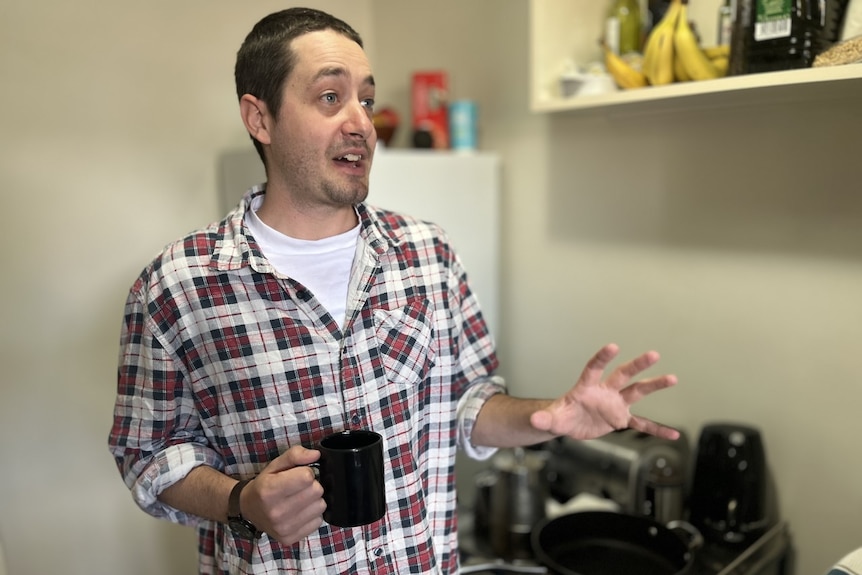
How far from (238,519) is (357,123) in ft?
2.04

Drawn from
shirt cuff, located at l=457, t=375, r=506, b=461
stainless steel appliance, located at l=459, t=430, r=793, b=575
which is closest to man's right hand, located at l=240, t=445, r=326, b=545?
shirt cuff, located at l=457, t=375, r=506, b=461

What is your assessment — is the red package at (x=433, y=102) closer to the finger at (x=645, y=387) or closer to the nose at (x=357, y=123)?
the nose at (x=357, y=123)

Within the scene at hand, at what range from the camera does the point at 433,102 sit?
6.52 feet

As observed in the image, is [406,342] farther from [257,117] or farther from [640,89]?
[640,89]

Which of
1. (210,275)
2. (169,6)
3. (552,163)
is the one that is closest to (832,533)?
(552,163)

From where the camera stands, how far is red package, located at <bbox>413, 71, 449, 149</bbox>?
6.51 feet

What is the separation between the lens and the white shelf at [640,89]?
1.12 metres

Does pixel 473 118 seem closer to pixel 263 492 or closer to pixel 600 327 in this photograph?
pixel 600 327

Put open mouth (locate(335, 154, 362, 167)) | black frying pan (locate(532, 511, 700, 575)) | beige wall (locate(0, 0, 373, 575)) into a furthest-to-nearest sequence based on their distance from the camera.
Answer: beige wall (locate(0, 0, 373, 575)), black frying pan (locate(532, 511, 700, 575)), open mouth (locate(335, 154, 362, 167))

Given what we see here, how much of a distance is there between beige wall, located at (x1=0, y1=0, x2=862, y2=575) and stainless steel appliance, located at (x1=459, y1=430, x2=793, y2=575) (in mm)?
104

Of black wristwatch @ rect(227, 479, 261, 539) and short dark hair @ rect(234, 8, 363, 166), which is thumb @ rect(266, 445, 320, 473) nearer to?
black wristwatch @ rect(227, 479, 261, 539)

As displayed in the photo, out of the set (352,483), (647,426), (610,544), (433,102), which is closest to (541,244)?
(433,102)

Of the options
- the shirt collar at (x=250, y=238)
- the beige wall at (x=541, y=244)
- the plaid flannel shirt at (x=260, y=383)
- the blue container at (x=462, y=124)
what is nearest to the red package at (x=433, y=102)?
the blue container at (x=462, y=124)

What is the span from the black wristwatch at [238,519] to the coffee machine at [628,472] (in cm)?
92
